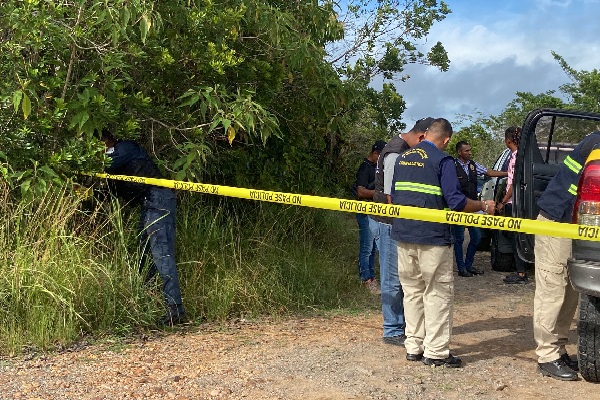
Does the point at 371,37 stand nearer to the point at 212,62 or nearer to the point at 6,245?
the point at 212,62

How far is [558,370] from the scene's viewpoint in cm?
502

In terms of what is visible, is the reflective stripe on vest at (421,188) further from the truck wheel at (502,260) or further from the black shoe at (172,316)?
the truck wheel at (502,260)

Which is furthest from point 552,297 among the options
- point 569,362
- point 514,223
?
point 514,223

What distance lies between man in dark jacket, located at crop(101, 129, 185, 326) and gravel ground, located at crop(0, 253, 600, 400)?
42 cm

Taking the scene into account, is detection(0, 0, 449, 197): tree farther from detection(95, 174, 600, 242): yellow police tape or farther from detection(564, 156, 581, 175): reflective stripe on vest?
detection(564, 156, 581, 175): reflective stripe on vest

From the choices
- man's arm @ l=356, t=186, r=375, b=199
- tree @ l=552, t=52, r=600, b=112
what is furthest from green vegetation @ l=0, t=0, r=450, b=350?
tree @ l=552, t=52, r=600, b=112

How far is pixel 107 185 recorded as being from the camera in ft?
21.0

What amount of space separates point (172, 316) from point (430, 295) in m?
2.01

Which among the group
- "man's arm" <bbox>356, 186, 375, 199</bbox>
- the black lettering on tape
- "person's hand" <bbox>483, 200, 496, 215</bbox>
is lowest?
the black lettering on tape

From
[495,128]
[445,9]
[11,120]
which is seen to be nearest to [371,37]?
[445,9]

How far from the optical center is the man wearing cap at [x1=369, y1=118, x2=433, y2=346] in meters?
5.90

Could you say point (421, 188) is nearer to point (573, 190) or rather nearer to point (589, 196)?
point (573, 190)

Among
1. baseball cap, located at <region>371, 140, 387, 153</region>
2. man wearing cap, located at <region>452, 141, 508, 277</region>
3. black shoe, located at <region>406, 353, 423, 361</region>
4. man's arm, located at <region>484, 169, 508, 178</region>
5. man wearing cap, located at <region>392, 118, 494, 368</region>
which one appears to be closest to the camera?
man wearing cap, located at <region>392, 118, 494, 368</region>

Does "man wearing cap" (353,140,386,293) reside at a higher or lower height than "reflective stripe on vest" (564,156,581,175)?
lower
